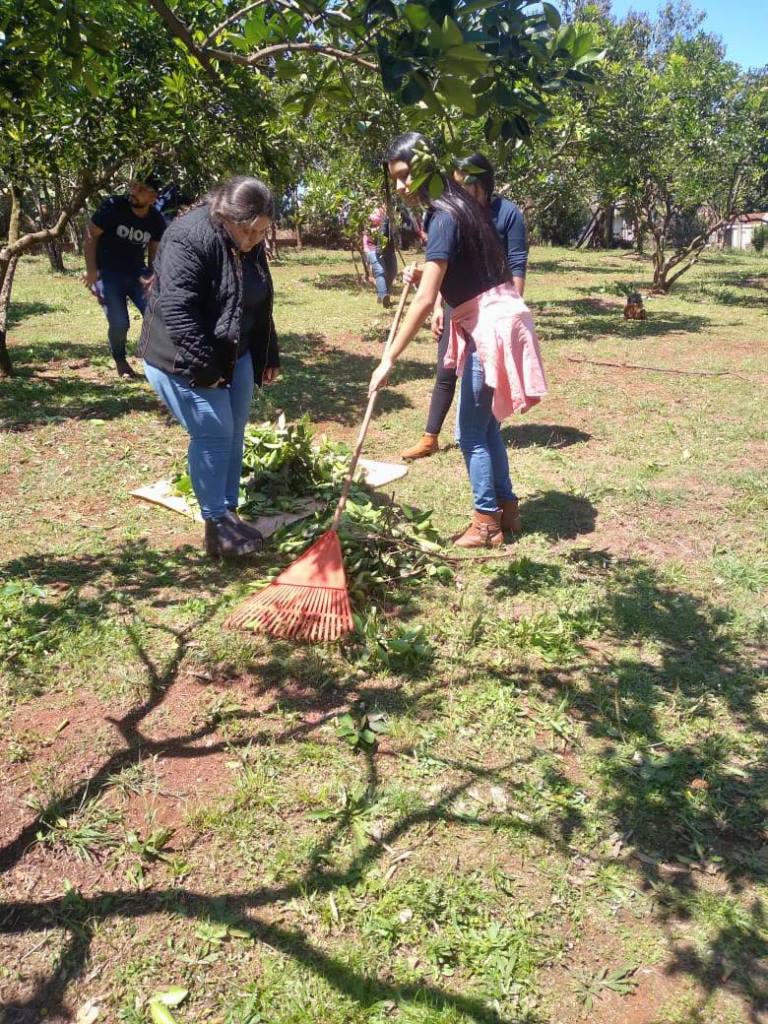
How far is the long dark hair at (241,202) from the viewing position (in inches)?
130

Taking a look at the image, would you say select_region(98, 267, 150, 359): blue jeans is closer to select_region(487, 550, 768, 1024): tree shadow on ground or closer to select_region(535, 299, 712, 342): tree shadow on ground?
select_region(487, 550, 768, 1024): tree shadow on ground

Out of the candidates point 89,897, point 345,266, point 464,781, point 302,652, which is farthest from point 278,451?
point 345,266

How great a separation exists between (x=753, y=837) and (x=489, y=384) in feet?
7.00

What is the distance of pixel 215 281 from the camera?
135 inches

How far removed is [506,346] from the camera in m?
Answer: 3.57

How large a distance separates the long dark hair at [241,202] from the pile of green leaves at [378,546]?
1546 mm

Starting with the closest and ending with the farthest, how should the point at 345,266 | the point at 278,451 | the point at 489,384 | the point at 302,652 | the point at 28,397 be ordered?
1. the point at 302,652
2. the point at 489,384
3. the point at 278,451
4. the point at 28,397
5. the point at 345,266

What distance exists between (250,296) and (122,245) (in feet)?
12.0

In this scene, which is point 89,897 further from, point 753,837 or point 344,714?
point 753,837

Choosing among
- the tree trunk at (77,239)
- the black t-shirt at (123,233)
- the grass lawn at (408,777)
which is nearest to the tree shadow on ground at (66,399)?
the black t-shirt at (123,233)

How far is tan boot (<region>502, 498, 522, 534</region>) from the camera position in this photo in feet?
13.9

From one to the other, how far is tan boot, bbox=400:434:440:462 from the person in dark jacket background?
72.5 inches

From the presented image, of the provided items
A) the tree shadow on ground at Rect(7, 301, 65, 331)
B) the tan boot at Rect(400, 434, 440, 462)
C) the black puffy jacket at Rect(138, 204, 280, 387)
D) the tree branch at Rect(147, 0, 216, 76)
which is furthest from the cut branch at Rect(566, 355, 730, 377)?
the tree shadow on ground at Rect(7, 301, 65, 331)

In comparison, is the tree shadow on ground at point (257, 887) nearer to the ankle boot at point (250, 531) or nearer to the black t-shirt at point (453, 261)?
the ankle boot at point (250, 531)
